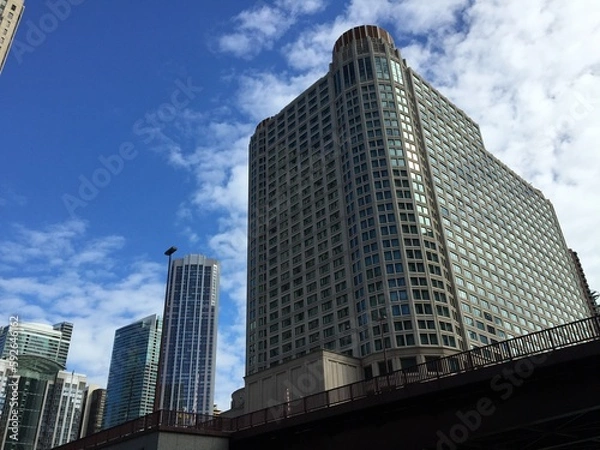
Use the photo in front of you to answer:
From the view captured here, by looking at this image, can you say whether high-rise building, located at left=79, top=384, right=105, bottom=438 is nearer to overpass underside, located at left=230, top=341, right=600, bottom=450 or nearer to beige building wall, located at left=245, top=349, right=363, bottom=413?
beige building wall, located at left=245, top=349, right=363, bottom=413

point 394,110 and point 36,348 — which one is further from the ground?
point 394,110

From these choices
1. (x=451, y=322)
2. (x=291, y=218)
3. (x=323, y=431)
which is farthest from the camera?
(x=291, y=218)

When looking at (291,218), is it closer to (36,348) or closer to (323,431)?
(323,431)

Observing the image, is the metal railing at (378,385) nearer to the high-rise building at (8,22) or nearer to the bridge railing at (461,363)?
the bridge railing at (461,363)

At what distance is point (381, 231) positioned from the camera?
3728 inches

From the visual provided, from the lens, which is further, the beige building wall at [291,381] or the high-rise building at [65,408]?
the high-rise building at [65,408]

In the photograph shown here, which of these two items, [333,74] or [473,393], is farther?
[333,74]

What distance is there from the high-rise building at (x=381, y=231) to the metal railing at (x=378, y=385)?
56029 millimetres

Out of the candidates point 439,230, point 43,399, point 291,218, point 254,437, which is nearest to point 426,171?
point 439,230

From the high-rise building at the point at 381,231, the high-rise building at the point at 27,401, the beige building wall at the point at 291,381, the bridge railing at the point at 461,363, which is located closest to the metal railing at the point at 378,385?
the bridge railing at the point at 461,363

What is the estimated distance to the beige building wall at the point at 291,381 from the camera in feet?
177

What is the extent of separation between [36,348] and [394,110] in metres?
161

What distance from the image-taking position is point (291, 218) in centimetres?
11756

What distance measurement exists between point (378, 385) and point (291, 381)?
33.1 meters
